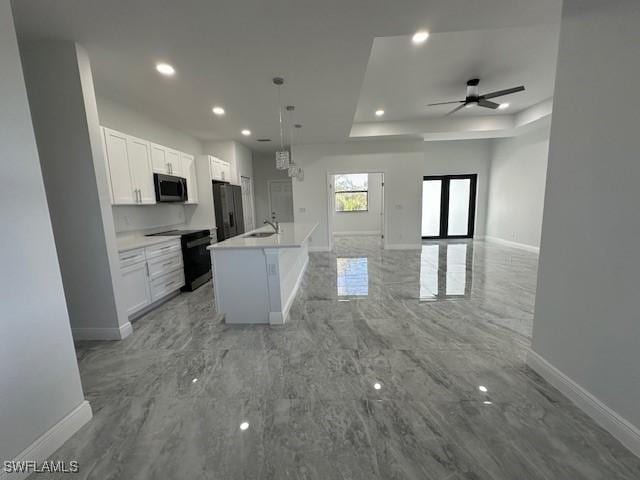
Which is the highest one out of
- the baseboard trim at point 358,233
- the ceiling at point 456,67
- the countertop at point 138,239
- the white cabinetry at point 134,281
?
the ceiling at point 456,67

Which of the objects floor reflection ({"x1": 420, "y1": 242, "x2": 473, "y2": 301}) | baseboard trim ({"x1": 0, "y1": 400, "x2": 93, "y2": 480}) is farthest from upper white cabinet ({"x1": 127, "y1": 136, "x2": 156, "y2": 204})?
floor reflection ({"x1": 420, "y1": 242, "x2": 473, "y2": 301})

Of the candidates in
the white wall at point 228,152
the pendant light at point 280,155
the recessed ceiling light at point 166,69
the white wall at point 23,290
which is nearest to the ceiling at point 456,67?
the pendant light at point 280,155

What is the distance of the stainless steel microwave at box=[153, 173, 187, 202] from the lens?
3682 millimetres

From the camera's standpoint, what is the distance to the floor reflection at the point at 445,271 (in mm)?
3508

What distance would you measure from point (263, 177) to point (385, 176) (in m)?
3.74

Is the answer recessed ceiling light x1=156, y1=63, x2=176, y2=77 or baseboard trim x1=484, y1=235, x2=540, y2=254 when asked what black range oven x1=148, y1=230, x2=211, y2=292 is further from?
baseboard trim x1=484, y1=235, x2=540, y2=254

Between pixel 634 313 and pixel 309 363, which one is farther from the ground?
pixel 634 313

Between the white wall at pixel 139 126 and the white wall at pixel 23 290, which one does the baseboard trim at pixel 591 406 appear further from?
the white wall at pixel 139 126

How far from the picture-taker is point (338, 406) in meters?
1.61

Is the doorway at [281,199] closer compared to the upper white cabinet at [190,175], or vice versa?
the upper white cabinet at [190,175]

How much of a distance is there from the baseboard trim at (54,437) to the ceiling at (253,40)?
261cm

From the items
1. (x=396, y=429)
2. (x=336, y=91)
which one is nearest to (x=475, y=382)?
(x=396, y=429)

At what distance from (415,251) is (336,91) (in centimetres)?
422

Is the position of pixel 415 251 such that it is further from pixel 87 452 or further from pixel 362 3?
pixel 87 452
